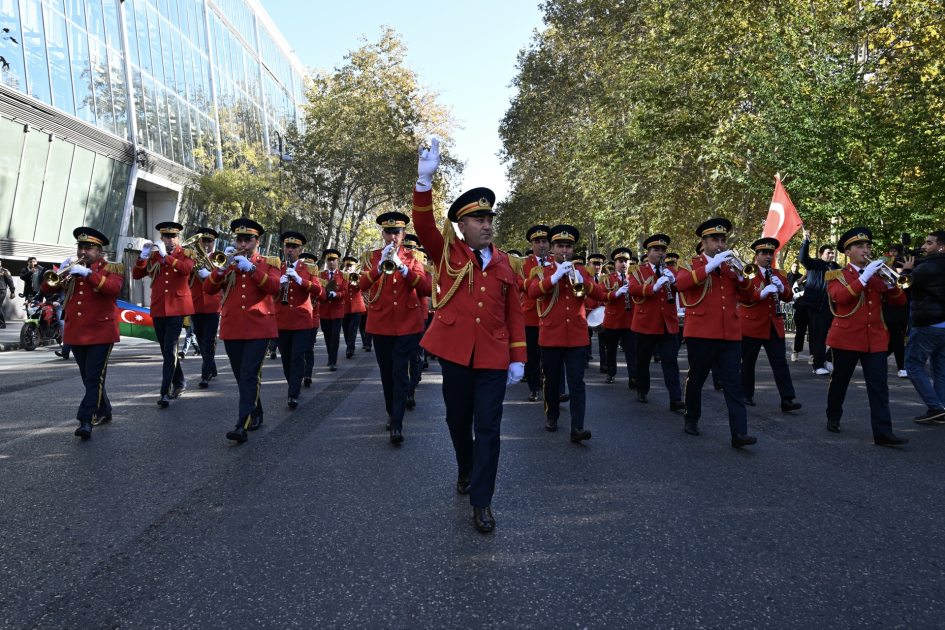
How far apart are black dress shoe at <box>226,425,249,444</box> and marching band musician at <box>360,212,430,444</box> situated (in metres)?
1.38

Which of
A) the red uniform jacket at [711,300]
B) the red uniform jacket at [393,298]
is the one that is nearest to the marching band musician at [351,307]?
the red uniform jacket at [393,298]

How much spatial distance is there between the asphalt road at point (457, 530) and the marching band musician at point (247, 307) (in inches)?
22.8

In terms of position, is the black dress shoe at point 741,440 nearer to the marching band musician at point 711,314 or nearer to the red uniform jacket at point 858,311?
the marching band musician at point 711,314

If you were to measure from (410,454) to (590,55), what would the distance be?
3122 centimetres

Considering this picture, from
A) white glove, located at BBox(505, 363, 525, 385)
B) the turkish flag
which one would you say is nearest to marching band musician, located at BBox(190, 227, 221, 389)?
white glove, located at BBox(505, 363, 525, 385)

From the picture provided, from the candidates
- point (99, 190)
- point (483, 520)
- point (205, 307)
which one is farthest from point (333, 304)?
point (99, 190)

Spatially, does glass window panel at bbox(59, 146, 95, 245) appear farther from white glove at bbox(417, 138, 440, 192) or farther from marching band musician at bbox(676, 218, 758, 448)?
white glove at bbox(417, 138, 440, 192)

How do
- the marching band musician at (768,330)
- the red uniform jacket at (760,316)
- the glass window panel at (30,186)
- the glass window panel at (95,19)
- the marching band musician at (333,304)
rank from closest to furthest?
the marching band musician at (768,330) < the red uniform jacket at (760,316) < the marching band musician at (333,304) < the glass window panel at (30,186) < the glass window panel at (95,19)

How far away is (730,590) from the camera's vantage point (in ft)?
11.1

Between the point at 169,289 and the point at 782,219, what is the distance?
11063 millimetres

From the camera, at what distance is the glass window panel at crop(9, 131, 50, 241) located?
2542 centimetres

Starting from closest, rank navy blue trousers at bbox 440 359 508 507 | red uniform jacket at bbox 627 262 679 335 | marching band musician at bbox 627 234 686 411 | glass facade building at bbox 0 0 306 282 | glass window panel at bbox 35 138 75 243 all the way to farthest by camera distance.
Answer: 1. navy blue trousers at bbox 440 359 508 507
2. marching band musician at bbox 627 234 686 411
3. red uniform jacket at bbox 627 262 679 335
4. glass facade building at bbox 0 0 306 282
5. glass window panel at bbox 35 138 75 243

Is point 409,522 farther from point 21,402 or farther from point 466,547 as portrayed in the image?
point 21,402

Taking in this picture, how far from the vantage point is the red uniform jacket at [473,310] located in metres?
4.55
